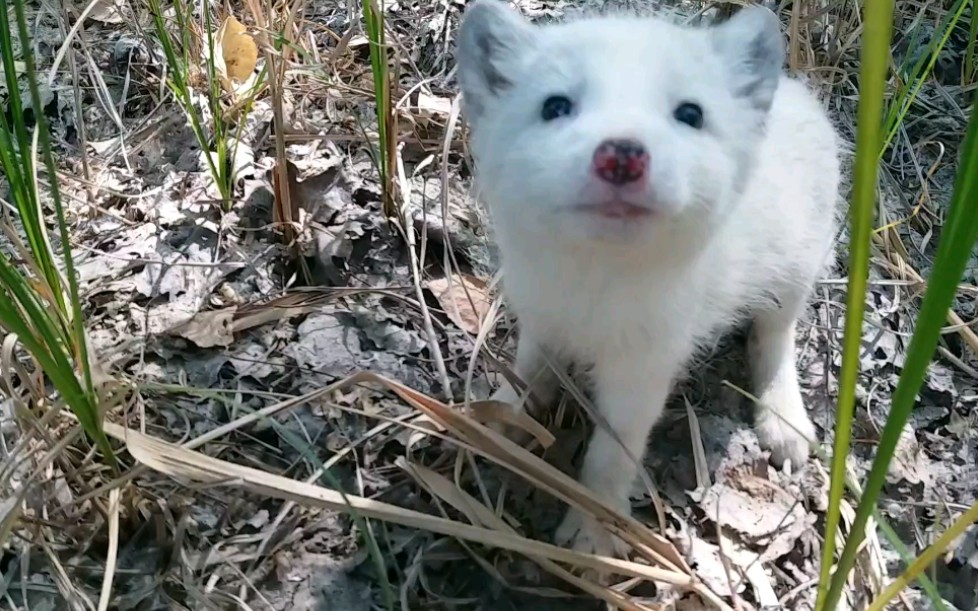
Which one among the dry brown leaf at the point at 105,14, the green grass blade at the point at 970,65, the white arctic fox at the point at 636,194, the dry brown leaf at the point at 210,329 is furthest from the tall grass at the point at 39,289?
the green grass blade at the point at 970,65

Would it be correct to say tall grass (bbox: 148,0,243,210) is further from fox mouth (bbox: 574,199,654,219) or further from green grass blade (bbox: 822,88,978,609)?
green grass blade (bbox: 822,88,978,609)

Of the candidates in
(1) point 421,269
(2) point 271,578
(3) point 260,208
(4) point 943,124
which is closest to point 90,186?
(3) point 260,208

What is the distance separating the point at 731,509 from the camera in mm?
1717

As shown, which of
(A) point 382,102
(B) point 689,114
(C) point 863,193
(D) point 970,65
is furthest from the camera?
(D) point 970,65

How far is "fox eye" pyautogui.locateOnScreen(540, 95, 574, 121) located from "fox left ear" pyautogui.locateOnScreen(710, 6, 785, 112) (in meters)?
0.30

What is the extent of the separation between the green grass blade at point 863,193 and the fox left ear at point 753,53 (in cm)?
56

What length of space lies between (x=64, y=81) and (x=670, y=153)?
189cm

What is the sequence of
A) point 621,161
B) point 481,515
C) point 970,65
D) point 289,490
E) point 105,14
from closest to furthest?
point 621,161 → point 289,490 → point 481,515 → point 970,65 → point 105,14

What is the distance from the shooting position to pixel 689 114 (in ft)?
4.10

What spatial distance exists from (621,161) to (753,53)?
18.5 inches

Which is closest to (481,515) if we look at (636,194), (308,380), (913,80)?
(308,380)

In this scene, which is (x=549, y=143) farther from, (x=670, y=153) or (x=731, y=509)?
(x=731, y=509)

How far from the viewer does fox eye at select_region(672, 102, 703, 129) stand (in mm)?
1245

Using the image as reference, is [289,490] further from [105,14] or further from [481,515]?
[105,14]
